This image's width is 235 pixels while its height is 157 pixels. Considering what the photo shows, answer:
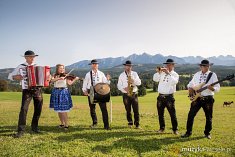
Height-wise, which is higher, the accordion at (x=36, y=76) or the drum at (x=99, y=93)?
the accordion at (x=36, y=76)

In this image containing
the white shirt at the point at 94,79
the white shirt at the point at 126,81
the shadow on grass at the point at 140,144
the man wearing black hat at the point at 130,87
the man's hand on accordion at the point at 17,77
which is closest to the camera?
the shadow on grass at the point at 140,144

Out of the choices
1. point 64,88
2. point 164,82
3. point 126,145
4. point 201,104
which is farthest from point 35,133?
point 201,104

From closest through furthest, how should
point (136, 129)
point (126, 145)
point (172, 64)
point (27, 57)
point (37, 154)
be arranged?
point (37, 154) < point (126, 145) < point (27, 57) < point (172, 64) < point (136, 129)

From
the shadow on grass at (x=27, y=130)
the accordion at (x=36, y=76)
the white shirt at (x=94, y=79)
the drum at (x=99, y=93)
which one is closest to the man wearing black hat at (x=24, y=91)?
the accordion at (x=36, y=76)

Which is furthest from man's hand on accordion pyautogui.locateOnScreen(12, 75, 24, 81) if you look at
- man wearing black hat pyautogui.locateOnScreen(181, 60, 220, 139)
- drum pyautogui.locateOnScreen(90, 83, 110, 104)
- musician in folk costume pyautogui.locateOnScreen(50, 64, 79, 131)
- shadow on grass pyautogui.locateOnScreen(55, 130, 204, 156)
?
man wearing black hat pyautogui.locateOnScreen(181, 60, 220, 139)

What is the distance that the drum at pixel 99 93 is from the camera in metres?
13.2

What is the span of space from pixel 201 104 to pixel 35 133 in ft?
23.2

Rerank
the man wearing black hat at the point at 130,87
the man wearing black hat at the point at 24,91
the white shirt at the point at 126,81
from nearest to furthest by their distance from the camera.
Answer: the man wearing black hat at the point at 24,91 → the man wearing black hat at the point at 130,87 → the white shirt at the point at 126,81

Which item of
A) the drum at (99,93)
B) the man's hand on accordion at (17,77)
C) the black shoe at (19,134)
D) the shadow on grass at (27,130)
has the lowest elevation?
the shadow on grass at (27,130)

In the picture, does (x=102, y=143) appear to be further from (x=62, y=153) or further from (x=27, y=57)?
(x=27, y=57)

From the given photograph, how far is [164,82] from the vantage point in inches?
509

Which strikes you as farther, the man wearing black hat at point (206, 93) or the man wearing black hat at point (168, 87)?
the man wearing black hat at point (168, 87)

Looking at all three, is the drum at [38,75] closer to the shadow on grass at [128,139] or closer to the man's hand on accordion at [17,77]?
the man's hand on accordion at [17,77]

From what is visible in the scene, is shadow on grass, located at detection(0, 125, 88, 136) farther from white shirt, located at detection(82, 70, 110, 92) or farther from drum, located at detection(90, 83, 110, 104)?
white shirt, located at detection(82, 70, 110, 92)
